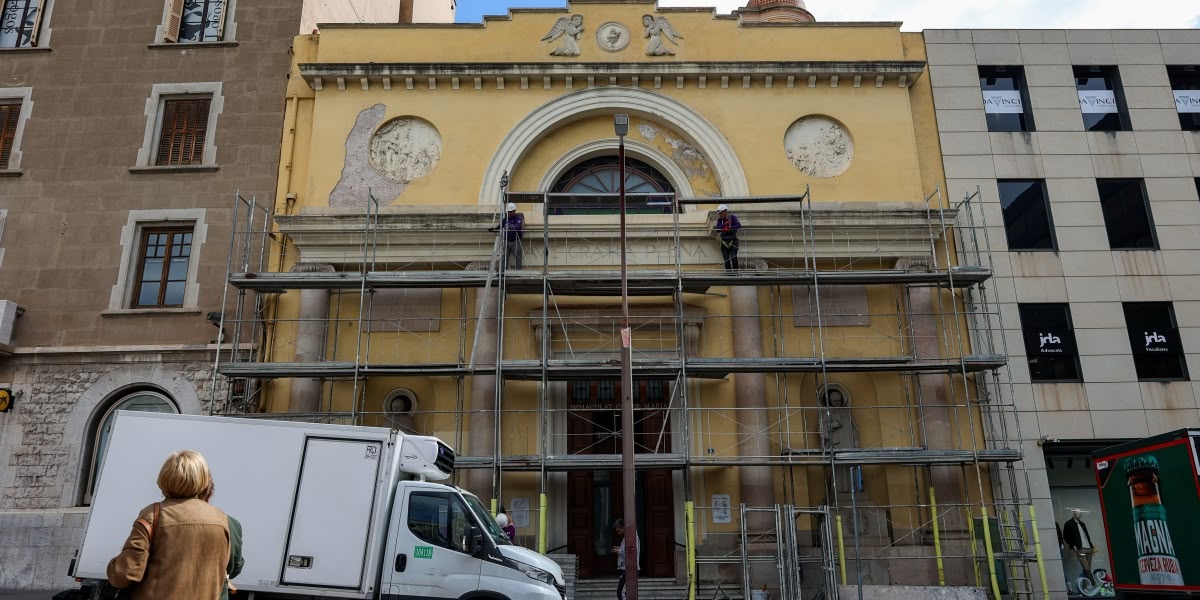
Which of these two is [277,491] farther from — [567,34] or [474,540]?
[567,34]

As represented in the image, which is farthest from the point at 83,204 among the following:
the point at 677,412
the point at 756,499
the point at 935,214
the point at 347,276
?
the point at 935,214

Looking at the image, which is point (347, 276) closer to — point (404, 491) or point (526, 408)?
point (526, 408)

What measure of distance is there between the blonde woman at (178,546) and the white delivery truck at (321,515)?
268 inches

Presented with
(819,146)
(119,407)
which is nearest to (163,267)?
(119,407)

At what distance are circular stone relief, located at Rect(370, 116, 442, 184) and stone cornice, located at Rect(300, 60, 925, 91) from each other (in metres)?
0.92

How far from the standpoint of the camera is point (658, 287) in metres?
17.2

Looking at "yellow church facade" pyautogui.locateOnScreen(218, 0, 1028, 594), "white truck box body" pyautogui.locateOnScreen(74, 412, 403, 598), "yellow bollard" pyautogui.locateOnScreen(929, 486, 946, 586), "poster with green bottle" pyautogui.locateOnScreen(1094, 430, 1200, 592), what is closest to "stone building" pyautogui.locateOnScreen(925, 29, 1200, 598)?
"yellow church facade" pyautogui.locateOnScreen(218, 0, 1028, 594)

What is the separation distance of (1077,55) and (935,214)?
621cm

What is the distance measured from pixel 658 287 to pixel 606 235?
1.87 metres

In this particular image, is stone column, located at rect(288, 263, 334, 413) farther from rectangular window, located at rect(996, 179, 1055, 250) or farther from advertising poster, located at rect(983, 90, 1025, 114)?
advertising poster, located at rect(983, 90, 1025, 114)

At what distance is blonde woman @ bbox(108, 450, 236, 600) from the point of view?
3977mm

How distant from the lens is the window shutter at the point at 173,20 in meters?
20.2

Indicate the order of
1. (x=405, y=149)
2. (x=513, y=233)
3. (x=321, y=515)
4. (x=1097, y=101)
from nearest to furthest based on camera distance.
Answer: (x=321, y=515) → (x=513, y=233) → (x=405, y=149) → (x=1097, y=101)

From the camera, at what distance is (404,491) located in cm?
1124
